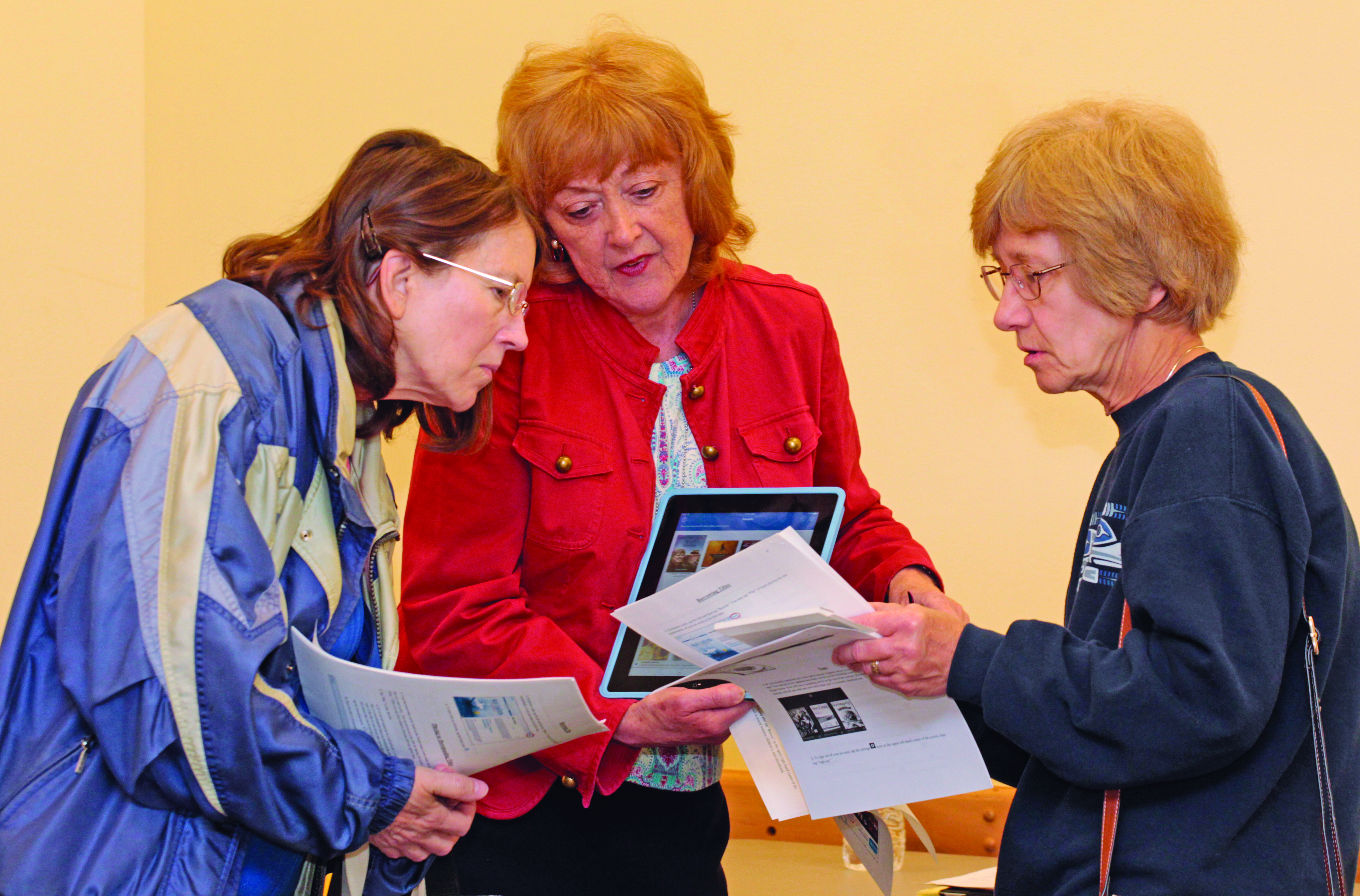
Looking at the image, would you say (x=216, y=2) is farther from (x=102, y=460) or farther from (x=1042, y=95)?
(x=102, y=460)

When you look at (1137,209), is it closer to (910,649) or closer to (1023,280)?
(1023,280)

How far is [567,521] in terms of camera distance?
1.78 meters

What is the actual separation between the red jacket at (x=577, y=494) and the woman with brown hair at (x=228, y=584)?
30 cm

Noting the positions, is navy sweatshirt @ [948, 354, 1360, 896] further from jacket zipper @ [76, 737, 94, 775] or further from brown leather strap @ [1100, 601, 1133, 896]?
jacket zipper @ [76, 737, 94, 775]

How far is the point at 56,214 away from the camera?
262 centimetres

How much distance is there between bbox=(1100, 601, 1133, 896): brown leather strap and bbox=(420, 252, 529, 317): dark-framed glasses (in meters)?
0.85

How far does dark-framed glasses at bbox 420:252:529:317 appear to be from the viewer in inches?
56.6

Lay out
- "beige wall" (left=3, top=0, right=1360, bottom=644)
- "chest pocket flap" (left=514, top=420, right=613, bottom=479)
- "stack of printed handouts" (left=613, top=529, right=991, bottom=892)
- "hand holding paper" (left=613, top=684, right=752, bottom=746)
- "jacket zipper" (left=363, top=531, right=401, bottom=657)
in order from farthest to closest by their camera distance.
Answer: "beige wall" (left=3, top=0, right=1360, bottom=644)
"chest pocket flap" (left=514, top=420, right=613, bottom=479)
"hand holding paper" (left=613, top=684, right=752, bottom=746)
"jacket zipper" (left=363, top=531, right=401, bottom=657)
"stack of printed handouts" (left=613, top=529, right=991, bottom=892)

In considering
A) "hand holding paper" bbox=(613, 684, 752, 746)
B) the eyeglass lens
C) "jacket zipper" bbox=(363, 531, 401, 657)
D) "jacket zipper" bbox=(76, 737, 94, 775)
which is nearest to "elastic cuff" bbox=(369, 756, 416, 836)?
"jacket zipper" bbox=(363, 531, 401, 657)

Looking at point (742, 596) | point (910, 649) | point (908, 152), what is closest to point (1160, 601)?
point (910, 649)

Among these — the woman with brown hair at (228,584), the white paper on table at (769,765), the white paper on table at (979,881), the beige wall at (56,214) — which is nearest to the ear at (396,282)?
the woman with brown hair at (228,584)

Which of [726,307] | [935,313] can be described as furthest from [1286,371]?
[726,307]

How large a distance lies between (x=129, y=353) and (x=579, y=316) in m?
0.82

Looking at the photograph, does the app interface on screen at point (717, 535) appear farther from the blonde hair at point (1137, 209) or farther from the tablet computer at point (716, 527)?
the blonde hair at point (1137, 209)
